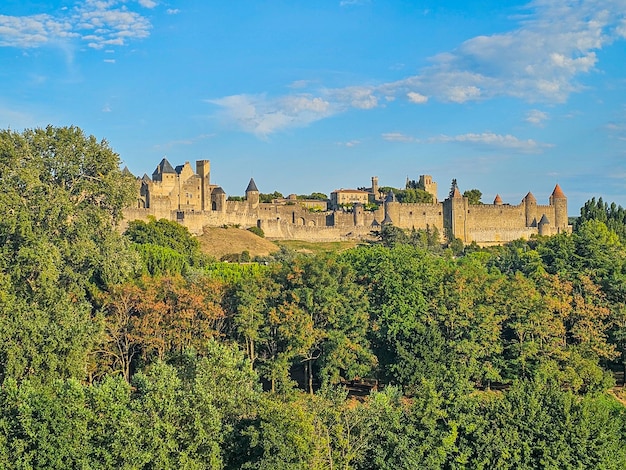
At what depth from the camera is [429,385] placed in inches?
995

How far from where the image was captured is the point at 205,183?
322 feet

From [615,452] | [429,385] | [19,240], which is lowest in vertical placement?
[615,452]

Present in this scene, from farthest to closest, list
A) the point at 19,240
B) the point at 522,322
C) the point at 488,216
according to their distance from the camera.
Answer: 1. the point at 488,216
2. the point at 522,322
3. the point at 19,240

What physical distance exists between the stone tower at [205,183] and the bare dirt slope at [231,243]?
29.6 feet

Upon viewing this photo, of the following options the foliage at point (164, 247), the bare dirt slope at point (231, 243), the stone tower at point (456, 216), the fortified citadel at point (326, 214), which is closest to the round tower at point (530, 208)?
the fortified citadel at point (326, 214)

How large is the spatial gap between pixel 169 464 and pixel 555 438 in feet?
40.9

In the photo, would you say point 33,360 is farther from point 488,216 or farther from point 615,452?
point 488,216

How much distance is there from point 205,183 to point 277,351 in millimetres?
63773

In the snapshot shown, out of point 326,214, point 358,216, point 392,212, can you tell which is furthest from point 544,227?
point 326,214

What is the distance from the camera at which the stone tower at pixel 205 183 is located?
9756 centimetres

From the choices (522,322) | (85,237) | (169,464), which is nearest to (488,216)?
(522,322)

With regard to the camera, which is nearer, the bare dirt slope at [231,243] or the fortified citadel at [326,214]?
the bare dirt slope at [231,243]

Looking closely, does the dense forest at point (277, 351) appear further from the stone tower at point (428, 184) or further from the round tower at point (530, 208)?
the stone tower at point (428, 184)

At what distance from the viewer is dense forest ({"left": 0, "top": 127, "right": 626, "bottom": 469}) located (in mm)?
22953
